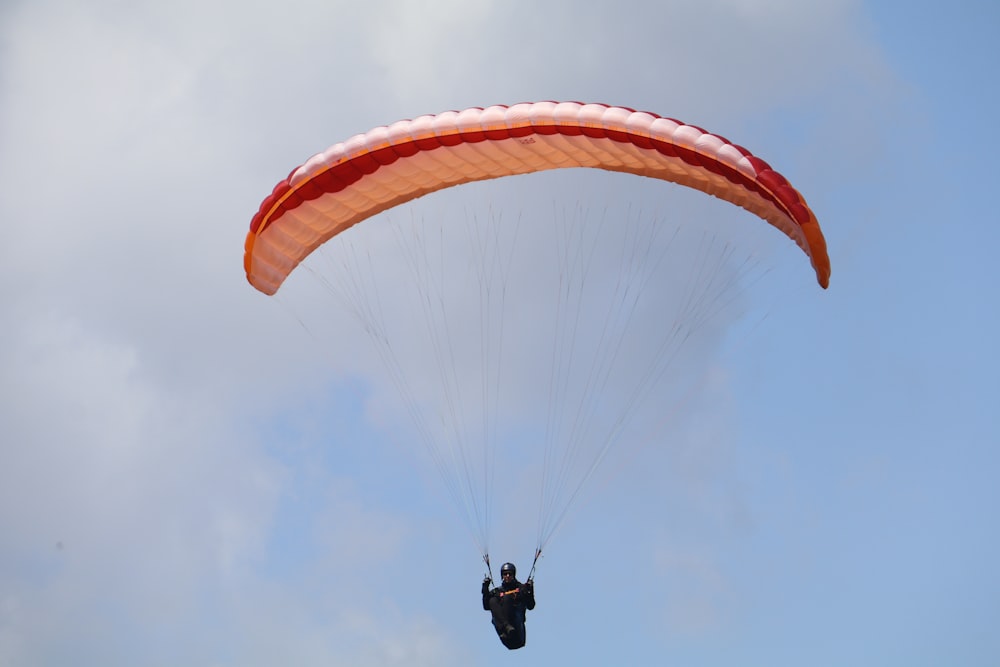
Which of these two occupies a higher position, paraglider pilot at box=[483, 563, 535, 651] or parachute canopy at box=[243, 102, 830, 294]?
parachute canopy at box=[243, 102, 830, 294]

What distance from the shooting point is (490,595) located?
1000 inches

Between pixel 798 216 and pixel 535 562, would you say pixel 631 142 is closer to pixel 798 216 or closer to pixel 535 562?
pixel 798 216

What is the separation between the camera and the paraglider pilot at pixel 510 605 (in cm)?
2517

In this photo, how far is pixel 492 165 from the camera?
26938 millimetres

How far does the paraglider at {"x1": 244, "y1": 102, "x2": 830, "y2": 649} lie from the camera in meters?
24.8

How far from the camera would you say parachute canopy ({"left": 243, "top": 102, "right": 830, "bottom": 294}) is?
24719mm

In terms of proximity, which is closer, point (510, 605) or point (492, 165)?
point (510, 605)

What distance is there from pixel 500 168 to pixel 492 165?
21 cm

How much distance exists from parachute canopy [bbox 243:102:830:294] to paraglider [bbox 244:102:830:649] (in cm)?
2

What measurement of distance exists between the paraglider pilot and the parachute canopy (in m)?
6.51

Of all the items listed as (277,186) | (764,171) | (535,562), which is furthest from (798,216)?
(277,186)

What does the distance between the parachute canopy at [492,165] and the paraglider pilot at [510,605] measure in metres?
6.51

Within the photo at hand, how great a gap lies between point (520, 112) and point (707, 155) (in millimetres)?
3036

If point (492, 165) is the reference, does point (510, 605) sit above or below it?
below
